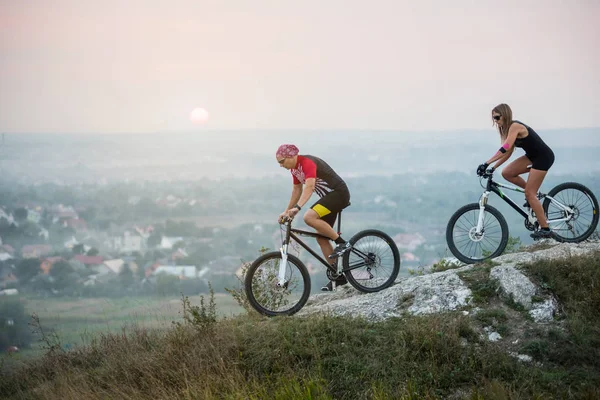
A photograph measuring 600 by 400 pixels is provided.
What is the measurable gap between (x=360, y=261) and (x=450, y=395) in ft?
9.58

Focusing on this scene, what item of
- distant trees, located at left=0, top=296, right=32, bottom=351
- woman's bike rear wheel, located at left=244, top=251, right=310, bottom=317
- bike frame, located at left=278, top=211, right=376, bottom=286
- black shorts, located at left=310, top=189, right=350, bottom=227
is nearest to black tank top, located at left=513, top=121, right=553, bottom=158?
black shorts, located at left=310, top=189, right=350, bottom=227

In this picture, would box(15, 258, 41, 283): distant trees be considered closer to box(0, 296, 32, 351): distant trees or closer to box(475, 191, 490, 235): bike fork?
box(0, 296, 32, 351): distant trees

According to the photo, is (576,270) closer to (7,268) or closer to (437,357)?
(437,357)

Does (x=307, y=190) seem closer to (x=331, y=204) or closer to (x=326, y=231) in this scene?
(x=331, y=204)

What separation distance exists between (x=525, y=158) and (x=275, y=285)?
15.0ft

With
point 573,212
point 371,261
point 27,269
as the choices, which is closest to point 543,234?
point 573,212

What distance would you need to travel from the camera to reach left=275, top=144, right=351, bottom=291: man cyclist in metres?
8.90

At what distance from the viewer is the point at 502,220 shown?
9.62 m

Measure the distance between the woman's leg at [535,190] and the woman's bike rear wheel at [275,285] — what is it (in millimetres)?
3928

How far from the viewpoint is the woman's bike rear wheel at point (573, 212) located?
1025 cm

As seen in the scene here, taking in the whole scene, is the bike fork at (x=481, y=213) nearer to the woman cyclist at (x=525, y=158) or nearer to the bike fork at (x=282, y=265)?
the woman cyclist at (x=525, y=158)

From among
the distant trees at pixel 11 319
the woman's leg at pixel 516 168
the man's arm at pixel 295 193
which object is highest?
the woman's leg at pixel 516 168

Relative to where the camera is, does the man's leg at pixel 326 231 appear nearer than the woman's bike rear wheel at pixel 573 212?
Yes

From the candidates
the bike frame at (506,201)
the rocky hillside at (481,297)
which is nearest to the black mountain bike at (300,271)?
the rocky hillside at (481,297)
